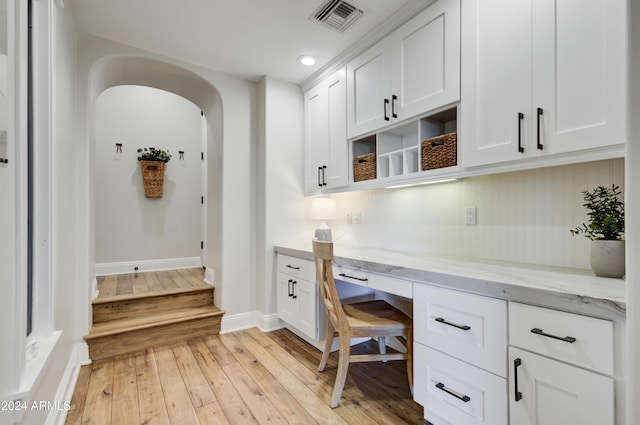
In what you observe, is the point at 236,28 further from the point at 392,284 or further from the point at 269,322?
the point at 269,322

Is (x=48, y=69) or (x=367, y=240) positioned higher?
(x=48, y=69)

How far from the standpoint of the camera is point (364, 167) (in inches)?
95.8

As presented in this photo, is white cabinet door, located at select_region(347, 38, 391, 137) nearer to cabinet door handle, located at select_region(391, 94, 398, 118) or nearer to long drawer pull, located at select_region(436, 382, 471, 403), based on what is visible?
cabinet door handle, located at select_region(391, 94, 398, 118)

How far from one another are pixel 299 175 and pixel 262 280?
114 cm

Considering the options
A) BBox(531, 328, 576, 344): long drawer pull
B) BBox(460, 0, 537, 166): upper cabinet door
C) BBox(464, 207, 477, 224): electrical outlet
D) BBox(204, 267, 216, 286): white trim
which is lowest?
BBox(204, 267, 216, 286): white trim

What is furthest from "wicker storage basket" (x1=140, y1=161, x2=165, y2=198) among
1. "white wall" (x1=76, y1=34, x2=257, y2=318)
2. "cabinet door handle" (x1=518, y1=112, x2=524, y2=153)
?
"cabinet door handle" (x1=518, y1=112, x2=524, y2=153)

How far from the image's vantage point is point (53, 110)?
4.96ft

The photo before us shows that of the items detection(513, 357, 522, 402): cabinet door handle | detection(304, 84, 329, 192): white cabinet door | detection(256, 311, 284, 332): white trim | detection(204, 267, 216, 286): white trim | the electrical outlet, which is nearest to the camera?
detection(513, 357, 522, 402): cabinet door handle

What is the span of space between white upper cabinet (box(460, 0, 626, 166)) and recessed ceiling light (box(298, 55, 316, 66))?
4.43ft

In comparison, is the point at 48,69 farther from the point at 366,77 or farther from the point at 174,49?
the point at 366,77

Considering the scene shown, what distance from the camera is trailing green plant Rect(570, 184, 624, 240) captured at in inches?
49.7

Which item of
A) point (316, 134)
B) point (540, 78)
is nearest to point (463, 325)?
point (540, 78)

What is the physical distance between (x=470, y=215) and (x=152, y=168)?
4.12 metres

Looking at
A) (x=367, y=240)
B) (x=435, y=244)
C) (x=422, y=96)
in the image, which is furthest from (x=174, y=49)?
(x=435, y=244)
